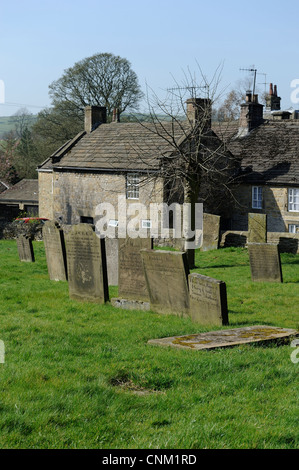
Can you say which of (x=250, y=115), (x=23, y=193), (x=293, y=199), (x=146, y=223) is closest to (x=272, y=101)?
(x=250, y=115)

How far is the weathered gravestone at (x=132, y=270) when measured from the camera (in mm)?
13094

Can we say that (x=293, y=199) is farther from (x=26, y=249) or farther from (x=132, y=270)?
(x=132, y=270)

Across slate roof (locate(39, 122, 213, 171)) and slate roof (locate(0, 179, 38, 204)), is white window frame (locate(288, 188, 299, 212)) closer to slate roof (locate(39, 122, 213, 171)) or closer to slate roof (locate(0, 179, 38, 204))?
slate roof (locate(39, 122, 213, 171))

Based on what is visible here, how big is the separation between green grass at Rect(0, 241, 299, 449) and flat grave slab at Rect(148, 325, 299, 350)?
23cm

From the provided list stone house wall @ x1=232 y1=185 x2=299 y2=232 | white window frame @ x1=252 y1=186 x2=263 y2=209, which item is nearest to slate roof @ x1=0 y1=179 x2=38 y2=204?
stone house wall @ x1=232 y1=185 x2=299 y2=232

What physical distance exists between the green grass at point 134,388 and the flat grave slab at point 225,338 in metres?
0.23

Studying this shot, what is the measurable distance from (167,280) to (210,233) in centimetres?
1483

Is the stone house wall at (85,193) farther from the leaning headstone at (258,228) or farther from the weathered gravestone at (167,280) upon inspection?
the weathered gravestone at (167,280)

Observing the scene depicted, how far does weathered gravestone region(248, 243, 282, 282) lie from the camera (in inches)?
680

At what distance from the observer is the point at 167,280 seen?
12.1 m

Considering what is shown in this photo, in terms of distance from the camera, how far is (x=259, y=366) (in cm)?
789

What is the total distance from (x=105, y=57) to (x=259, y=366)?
170 feet

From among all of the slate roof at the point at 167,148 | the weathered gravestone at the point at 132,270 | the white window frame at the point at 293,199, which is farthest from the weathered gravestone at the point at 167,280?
the white window frame at the point at 293,199
